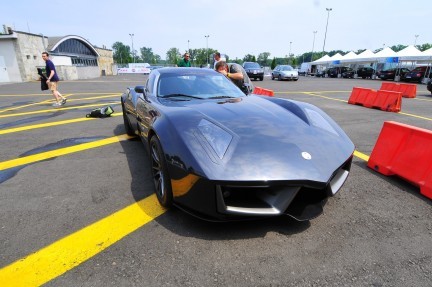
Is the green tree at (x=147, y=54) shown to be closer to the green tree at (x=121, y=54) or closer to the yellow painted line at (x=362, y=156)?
the green tree at (x=121, y=54)

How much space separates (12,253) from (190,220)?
1.35 metres

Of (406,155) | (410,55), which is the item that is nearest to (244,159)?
(406,155)

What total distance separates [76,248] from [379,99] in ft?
31.5

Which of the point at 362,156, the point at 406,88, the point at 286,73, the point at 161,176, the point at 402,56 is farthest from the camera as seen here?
the point at 402,56

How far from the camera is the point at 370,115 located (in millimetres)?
7570

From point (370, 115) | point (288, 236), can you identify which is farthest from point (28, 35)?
point (288, 236)

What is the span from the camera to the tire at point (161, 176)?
2.30 meters

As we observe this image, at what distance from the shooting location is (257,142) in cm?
218

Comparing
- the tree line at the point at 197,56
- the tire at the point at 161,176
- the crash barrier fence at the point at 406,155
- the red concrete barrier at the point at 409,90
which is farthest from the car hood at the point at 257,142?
the tree line at the point at 197,56

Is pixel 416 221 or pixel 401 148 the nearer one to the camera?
pixel 416 221

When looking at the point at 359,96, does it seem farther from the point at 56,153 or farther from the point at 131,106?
the point at 56,153

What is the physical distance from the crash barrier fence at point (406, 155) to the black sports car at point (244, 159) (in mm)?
1043

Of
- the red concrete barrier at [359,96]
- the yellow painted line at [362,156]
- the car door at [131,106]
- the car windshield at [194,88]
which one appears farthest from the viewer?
the red concrete barrier at [359,96]

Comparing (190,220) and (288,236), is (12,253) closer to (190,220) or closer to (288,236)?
(190,220)
